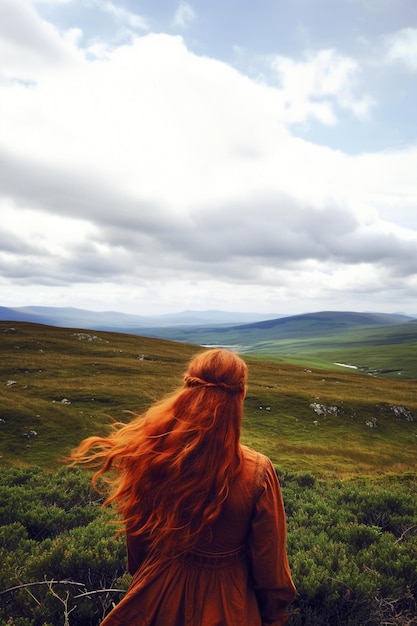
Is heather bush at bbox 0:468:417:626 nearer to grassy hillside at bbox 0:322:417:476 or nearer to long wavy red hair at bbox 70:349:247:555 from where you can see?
long wavy red hair at bbox 70:349:247:555

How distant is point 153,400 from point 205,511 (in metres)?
36.6

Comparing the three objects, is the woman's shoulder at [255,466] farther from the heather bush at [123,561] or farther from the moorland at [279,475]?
the heather bush at [123,561]

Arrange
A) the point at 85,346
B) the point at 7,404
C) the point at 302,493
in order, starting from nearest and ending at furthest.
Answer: the point at 302,493 < the point at 7,404 < the point at 85,346

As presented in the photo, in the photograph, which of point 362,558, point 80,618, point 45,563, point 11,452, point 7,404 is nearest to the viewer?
point 80,618

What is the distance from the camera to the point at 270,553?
3.97 m

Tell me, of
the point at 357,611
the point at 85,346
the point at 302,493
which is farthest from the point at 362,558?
the point at 85,346

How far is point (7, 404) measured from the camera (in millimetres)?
31750

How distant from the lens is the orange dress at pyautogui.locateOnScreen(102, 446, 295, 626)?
3922mm

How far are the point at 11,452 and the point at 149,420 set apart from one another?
25.6 meters

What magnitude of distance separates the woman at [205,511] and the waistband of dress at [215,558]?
11 millimetres

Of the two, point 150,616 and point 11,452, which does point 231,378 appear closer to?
point 150,616

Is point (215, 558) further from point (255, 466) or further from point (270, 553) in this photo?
point (255, 466)

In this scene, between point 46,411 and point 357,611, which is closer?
point 357,611

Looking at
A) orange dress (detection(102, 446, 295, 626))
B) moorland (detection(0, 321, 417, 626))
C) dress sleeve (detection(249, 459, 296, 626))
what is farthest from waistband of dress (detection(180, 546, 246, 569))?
moorland (detection(0, 321, 417, 626))
